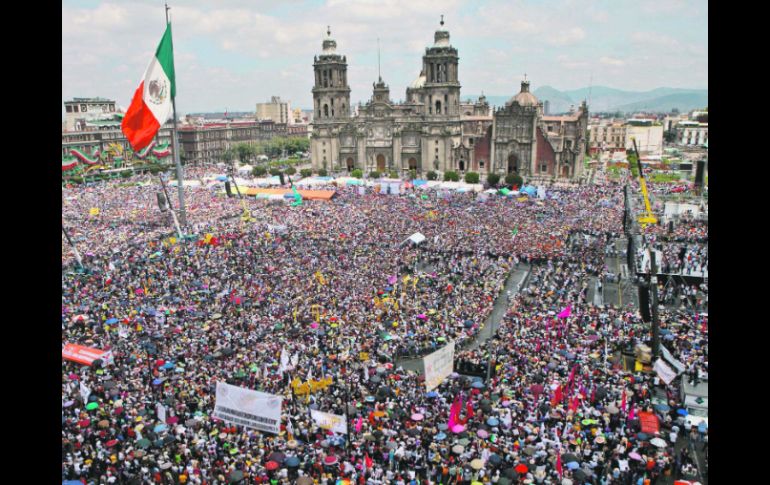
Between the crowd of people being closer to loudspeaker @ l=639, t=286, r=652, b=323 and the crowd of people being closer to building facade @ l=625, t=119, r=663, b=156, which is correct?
loudspeaker @ l=639, t=286, r=652, b=323

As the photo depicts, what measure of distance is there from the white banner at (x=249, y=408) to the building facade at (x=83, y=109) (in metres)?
94.6

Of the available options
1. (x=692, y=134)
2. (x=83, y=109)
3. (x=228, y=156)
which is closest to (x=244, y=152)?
(x=228, y=156)

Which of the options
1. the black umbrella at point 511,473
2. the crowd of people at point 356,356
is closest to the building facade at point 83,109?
the crowd of people at point 356,356

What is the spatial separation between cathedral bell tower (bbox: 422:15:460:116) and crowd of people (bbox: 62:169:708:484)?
41108 mm

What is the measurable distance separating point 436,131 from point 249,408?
64.4m

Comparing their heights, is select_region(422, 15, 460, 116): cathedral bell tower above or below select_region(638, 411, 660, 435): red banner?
above

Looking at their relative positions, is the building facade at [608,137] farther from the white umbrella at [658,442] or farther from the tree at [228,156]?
the white umbrella at [658,442]

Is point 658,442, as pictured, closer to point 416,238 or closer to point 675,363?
point 675,363

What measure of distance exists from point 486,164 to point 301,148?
5545 centimetres

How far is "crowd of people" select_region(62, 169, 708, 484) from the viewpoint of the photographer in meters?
13.7

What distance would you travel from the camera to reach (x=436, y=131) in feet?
246

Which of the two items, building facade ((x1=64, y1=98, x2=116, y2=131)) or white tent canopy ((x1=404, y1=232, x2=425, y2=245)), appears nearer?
white tent canopy ((x1=404, y1=232, x2=425, y2=245))

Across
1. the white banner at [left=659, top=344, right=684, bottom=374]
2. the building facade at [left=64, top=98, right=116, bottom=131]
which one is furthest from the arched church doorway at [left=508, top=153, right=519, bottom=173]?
the building facade at [left=64, top=98, right=116, bottom=131]
